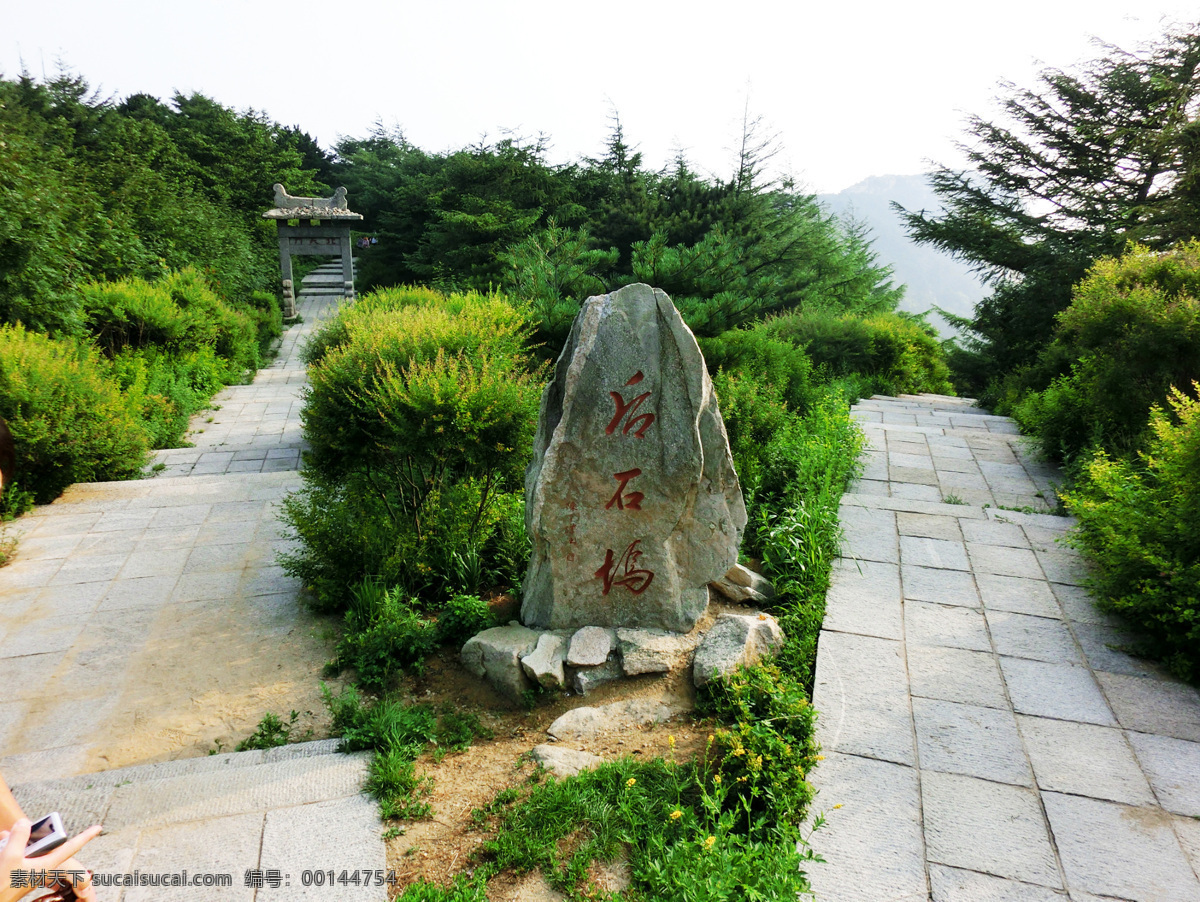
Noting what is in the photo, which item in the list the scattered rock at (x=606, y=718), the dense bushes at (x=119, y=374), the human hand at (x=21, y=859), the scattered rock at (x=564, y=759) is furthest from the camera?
the dense bushes at (x=119, y=374)

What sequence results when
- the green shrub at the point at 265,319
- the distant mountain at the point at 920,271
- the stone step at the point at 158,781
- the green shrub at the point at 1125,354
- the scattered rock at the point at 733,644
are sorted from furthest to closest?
the distant mountain at the point at 920,271 < the green shrub at the point at 265,319 < the green shrub at the point at 1125,354 < the scattered rock at the point at 733,644 < the stone step at the point at 158,781

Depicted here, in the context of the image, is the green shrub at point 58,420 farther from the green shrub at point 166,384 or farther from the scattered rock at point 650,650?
the scattered rock at point 650,650

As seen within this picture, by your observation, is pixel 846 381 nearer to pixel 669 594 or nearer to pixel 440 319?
pixel 440 319

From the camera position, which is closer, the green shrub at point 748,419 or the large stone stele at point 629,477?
the large stone stele at point 629,477

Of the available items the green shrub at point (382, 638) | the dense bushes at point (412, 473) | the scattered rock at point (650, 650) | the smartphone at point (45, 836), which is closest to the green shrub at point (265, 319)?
the dense bushes at point (412, 473)

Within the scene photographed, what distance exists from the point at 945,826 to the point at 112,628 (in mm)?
4382

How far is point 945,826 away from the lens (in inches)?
103

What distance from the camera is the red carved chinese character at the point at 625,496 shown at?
11.7 ft

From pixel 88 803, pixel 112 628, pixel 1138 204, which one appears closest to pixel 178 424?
pixel 112 628

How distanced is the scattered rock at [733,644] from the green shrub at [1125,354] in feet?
13.8

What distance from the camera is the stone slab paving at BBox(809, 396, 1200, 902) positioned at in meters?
2.44

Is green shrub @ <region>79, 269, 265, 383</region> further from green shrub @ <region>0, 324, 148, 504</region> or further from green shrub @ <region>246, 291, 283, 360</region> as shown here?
green shrub @ <region>0, 324, 148, 504</region>

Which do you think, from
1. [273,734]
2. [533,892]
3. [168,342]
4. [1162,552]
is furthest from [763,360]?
[168,342]

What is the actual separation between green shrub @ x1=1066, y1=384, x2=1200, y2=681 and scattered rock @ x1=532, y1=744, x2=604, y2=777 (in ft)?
9.54
